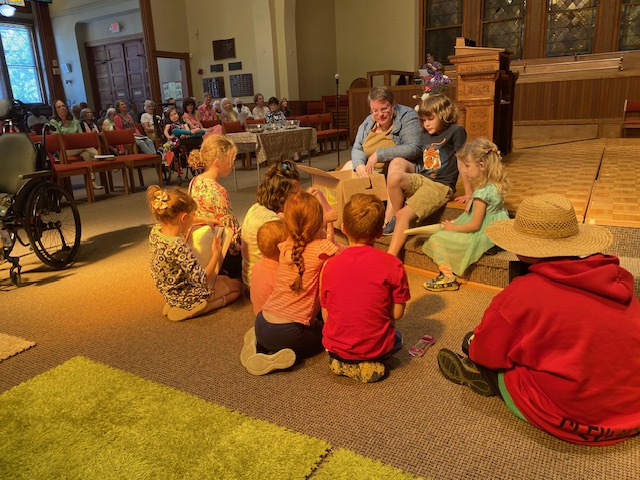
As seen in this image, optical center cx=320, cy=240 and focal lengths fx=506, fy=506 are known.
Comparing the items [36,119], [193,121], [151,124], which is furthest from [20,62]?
[193,121]

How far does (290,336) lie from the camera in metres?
2.16

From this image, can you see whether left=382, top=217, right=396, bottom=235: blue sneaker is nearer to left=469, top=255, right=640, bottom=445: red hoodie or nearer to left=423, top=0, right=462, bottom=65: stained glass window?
left=469, top=255, right=640, bottom=445: red hoodie

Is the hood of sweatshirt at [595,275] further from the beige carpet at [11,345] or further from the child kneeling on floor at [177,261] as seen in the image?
the beige carpet at [11,345]

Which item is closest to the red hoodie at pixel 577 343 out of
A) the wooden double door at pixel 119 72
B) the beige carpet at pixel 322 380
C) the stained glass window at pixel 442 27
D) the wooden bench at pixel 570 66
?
the beige carpet at pixel 322 380

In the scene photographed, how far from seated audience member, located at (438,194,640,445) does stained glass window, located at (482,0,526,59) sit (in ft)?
37.4

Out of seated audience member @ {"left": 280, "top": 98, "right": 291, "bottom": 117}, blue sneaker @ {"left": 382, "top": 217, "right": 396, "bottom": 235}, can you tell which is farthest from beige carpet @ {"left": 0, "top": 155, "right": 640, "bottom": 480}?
seated audience member @ {"left": 280, "top": 98, "right": 291, "bottom": 117}

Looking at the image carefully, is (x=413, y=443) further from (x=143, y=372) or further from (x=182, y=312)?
(x=182, y=312)

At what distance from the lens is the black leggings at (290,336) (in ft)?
7.07

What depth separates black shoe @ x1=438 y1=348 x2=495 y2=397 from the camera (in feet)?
6.37

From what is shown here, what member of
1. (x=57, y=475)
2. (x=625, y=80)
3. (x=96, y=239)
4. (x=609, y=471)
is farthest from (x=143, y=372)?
(x=625, y=80)

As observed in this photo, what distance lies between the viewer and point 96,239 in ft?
15.2

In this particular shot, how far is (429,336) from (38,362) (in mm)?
1847

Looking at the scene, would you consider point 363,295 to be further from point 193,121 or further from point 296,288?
point 193,121

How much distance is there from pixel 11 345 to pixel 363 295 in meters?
1.84
